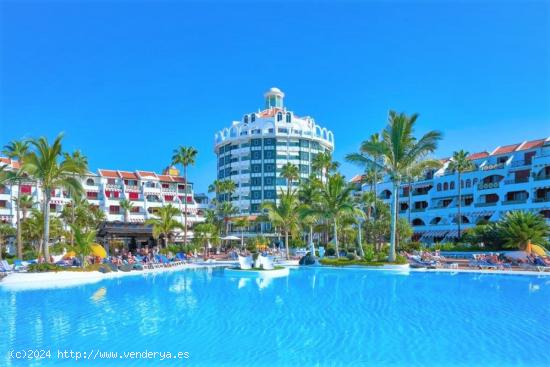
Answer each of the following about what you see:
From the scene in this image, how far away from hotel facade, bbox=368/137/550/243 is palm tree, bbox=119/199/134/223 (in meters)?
43.6

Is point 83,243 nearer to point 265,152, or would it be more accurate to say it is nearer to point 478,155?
point 478,155

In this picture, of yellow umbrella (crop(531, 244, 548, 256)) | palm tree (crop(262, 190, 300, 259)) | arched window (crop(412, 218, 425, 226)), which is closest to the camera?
yellow umbrella (crop(531, 244, 548, 256))

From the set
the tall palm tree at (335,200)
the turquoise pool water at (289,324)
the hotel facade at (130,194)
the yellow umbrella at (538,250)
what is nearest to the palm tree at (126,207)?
the hotel facade at (130,194)

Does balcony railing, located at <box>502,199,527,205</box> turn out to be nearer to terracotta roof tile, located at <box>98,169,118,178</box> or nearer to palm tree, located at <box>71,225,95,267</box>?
palm tree, located at <box>71,225,95,267</box>

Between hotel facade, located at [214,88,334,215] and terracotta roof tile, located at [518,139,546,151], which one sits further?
hotel facade, located at [214,88,334,215]

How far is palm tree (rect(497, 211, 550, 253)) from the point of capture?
35062mm

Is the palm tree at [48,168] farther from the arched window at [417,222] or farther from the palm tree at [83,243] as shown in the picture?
the arched window at [417,222]

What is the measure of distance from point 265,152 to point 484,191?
42353mm

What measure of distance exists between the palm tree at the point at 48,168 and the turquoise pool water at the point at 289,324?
719 centimetres

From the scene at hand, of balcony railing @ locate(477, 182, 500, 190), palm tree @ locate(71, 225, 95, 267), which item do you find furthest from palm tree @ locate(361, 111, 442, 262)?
balcony railing @ locate(477, 182, 500, 190)

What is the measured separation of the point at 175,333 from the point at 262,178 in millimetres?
77790

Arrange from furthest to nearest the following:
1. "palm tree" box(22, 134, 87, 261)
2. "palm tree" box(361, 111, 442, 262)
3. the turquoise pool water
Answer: "palm tree" box(361, 111, 442, 262)
"palm tree" box(22, 134, 87, 261)
the turquoise pool water

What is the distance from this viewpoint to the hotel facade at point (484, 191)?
5559 cm

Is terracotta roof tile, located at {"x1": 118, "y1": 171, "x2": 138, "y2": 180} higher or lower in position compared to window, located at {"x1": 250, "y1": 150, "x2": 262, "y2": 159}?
lower
